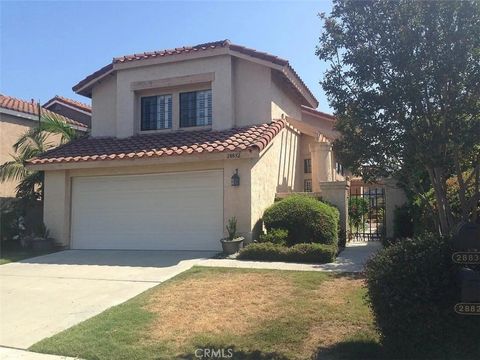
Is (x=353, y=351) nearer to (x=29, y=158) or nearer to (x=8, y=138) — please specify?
(x=29, y=158)

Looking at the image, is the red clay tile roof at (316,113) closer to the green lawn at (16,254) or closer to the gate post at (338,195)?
the gate post at (338,195)

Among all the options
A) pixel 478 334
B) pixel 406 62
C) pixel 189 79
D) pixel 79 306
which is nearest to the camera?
pixel 478 334

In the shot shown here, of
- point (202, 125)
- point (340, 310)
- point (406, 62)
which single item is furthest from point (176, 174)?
point (406, 62)

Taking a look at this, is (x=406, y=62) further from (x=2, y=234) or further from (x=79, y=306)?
(x=2, y=234)

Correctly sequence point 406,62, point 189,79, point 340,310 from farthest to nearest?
point 189,79, point 340,310, point 406,62

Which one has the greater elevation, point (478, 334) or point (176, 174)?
point (176, 174)

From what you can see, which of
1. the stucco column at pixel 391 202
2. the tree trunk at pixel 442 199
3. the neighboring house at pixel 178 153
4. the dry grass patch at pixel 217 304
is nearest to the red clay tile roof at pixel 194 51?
the neighboring house at pixel 178 153

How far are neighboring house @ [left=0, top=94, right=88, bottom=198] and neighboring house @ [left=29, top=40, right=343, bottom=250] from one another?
405 centimetres

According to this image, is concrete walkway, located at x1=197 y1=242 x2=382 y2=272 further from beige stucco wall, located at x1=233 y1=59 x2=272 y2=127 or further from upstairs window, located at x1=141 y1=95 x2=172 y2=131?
upstairs window, located at x1=141 y1=95 x2=172 y2=131

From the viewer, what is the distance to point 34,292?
8969mm

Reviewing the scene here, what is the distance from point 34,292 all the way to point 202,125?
333 inches

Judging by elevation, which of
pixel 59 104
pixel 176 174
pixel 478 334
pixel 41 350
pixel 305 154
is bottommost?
pixel 41 350

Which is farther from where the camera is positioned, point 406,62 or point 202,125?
point 202,125

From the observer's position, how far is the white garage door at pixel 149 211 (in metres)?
13.4
